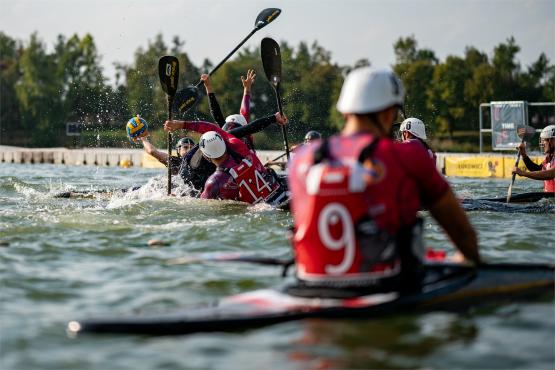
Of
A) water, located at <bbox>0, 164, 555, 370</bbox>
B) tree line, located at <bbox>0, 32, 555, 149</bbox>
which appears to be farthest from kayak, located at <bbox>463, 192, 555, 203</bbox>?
tree line, located at <bbox>0, 32, 555, 149</bbox>

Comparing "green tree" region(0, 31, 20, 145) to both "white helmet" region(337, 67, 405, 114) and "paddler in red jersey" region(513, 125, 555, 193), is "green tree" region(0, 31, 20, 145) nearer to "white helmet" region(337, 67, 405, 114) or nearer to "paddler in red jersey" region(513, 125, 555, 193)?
"paddler in red jersey" region(513, 125, 555, 193)

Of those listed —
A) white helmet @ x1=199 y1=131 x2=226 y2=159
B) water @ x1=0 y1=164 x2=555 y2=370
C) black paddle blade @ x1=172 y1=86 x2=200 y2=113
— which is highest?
black paddle blade @ x1=172 y1=86 x2=200 y2=113

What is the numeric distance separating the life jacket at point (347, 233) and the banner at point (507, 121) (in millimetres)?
19481

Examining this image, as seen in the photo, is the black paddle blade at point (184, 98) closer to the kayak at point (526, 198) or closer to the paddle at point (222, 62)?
the paddle at point (222, 62)

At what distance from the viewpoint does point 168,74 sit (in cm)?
1384

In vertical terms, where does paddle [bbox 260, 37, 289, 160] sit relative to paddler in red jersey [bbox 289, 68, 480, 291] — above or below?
above

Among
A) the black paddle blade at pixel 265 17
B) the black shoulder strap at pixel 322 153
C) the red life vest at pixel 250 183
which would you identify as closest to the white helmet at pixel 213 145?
the red life vest at pixel 250 183

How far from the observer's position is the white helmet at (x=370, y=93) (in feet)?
17.2

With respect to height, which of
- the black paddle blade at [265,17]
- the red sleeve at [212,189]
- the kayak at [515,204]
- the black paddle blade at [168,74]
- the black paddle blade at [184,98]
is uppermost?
the black paddle blade at [265,17]

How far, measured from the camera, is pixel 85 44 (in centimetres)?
7594

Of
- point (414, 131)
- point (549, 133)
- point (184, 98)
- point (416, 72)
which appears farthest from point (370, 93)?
point (416, 72)

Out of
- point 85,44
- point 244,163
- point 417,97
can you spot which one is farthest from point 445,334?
point 85,44

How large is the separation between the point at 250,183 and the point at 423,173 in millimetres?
7194

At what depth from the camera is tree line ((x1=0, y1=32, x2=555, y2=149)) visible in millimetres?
61156
